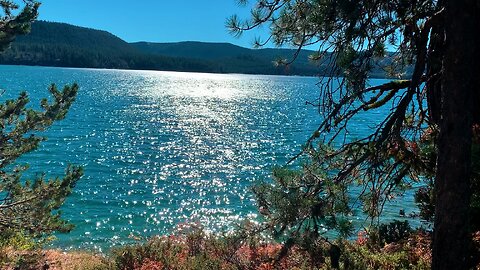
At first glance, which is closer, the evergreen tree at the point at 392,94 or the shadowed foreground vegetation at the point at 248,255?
the evergreen tree at the point at 392,94

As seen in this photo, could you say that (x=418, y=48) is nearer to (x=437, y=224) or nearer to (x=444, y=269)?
(x=437, y=224)

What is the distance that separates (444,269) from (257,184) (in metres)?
2.34

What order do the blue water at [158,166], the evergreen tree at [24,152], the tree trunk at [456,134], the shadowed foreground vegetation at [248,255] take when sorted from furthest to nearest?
1. the blue water at [158,166]
2. the evergreen tree at [24,152]
3. the shadowed foreground vegetation at [248,255]
4. the tree trunk at [456,134]

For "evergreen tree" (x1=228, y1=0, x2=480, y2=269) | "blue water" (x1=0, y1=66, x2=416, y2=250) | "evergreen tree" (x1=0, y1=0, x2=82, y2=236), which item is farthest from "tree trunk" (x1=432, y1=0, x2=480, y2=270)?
"evergreen tree" (x1=0, y1=0, x2=82, y2=236)

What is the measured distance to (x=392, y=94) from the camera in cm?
612

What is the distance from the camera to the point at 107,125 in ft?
142

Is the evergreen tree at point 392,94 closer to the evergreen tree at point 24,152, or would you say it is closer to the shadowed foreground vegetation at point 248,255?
the shadowed foreground vegetation at point 248,255

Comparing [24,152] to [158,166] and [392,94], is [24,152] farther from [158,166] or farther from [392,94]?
[158,166]

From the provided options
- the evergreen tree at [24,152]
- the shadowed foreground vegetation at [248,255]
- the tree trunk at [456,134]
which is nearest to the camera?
the tree trunk at [456,134]

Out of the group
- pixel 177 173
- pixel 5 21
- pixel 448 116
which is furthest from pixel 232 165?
pixel 448 116

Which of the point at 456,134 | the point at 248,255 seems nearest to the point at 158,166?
the point at 248,255

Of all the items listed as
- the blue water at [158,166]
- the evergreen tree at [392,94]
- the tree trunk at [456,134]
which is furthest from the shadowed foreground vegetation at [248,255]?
the blue water at [158,166]

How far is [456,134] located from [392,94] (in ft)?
8.23

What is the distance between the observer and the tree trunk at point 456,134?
3.70 meters
